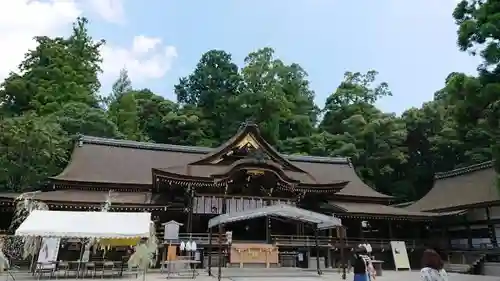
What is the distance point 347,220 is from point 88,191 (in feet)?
43.3

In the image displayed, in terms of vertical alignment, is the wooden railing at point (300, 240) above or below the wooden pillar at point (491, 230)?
below

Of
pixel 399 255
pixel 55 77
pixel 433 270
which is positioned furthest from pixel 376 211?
pixel 55 77

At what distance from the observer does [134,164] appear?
22531 mm

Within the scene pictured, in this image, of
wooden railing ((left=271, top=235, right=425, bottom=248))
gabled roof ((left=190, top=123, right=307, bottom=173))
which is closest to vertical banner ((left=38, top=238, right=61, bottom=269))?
gabled roof ((left=190, top=123, right=307, bottom=173))

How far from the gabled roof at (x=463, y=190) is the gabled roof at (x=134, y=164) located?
2.97m

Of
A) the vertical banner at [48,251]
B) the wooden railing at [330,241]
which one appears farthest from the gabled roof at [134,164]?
the vertical banner at [48,251]

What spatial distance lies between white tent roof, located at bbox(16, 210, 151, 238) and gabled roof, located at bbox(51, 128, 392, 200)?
7.47 meters

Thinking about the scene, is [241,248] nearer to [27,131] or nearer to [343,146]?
[27,131]

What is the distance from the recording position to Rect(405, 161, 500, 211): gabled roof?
2100 centimetres

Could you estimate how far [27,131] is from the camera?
21828 millimetres

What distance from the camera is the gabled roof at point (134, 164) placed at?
20375mm

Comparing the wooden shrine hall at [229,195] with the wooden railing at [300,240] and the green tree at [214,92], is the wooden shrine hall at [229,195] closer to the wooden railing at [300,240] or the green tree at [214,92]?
the wooden railing at [300,240]

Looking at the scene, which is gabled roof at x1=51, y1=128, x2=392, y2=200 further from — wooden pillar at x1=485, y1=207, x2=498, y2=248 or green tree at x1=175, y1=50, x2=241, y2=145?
green tree at x1=175, y1=50, x2=241, y2=145

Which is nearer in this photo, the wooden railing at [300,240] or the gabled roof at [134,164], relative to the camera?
the wooden railing at [300,240]
